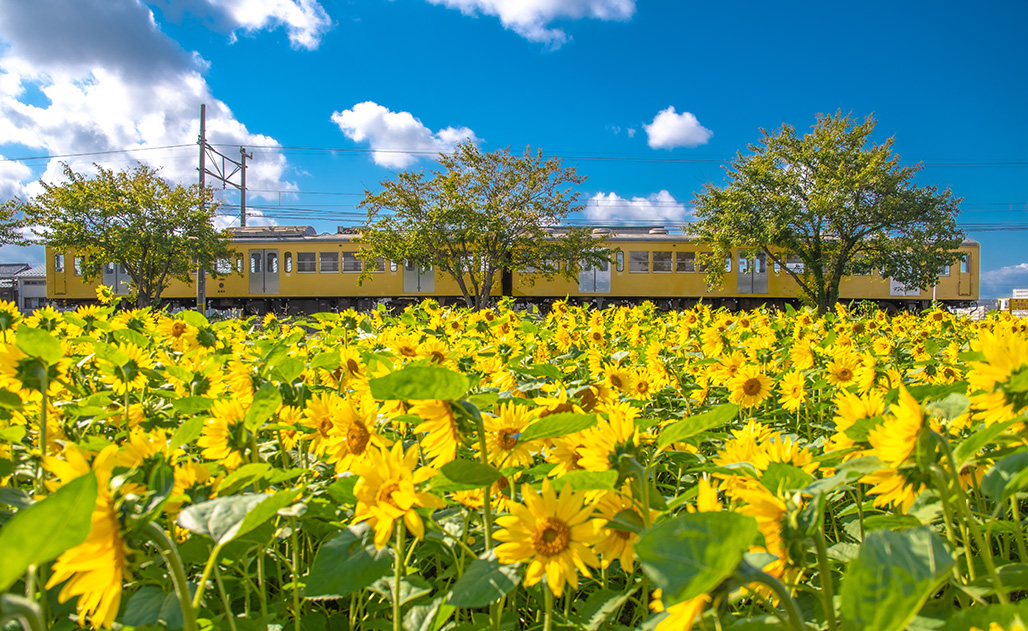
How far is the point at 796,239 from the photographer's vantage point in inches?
675

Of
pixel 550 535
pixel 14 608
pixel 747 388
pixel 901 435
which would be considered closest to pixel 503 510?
pixel 550 535

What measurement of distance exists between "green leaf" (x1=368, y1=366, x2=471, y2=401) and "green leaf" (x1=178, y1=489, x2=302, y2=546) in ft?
0.44

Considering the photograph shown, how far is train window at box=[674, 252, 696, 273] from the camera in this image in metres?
18.0

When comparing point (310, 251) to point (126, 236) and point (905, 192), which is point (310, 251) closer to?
point (126, 236)

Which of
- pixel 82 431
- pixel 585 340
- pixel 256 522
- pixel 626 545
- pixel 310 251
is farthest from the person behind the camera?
pixel 310 251

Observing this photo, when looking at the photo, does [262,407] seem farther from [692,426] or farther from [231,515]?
[692,426]

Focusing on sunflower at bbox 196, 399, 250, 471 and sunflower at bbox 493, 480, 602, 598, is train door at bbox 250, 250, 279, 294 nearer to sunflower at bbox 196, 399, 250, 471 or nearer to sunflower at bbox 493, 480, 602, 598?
sunflower at bbox 196, 399, 250, 471

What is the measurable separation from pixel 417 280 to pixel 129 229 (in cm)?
821

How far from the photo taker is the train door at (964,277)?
18.5 metres

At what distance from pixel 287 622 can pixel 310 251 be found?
17636 millimetres

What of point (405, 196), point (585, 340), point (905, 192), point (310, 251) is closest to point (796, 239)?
point (905, 192)

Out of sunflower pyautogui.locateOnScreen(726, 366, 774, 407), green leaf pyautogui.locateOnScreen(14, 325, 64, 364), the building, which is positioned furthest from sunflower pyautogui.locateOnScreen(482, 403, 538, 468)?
the building

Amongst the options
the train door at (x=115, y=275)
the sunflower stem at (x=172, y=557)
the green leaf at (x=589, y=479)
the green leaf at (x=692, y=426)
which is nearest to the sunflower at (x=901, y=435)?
the green leaf at (x=692, y=426)

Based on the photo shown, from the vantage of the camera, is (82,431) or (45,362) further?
(82,431)
